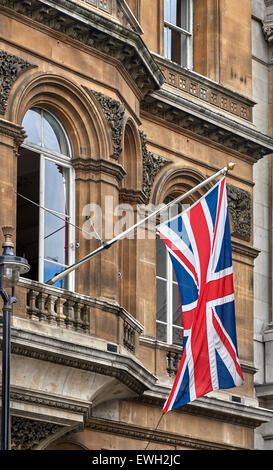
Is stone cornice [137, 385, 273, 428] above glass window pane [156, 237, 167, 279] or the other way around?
the other way around

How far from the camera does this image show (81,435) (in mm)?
27938

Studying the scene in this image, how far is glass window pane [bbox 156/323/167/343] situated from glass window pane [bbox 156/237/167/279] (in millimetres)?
967

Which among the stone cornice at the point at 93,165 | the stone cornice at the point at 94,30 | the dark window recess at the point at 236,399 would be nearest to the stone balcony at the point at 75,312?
the stone cornice at the point at 93,165

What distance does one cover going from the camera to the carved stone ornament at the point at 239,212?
33.1 metres

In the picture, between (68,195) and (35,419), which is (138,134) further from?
(35,419)

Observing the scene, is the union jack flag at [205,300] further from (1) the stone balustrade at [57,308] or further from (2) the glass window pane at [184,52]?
(2) the glass window pane at [184,52]

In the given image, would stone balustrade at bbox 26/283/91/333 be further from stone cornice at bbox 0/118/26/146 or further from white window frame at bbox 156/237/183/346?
white window frame at bbox 156/237/183/346

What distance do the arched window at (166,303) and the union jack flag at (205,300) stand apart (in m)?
4.55

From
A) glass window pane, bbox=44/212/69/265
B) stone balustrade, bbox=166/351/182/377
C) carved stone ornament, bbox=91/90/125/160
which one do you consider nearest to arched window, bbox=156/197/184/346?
stone balustrade, bbox=166/351/182/377

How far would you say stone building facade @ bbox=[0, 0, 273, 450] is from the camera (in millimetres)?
25828

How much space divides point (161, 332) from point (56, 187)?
440 centimetres

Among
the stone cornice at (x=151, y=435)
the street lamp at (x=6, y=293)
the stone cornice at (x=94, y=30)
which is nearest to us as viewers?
the street lamp at (x=6, y=293)

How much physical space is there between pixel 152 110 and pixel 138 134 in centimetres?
150

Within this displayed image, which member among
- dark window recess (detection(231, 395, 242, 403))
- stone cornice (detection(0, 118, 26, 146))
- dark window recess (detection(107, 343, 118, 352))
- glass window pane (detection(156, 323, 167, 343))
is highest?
stone cornice (detection(0, 118, 26, 146))
